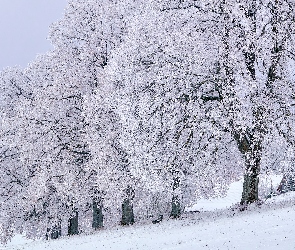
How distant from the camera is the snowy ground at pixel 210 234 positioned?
14266 mm

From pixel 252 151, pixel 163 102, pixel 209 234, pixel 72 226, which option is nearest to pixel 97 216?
pixel 72 226

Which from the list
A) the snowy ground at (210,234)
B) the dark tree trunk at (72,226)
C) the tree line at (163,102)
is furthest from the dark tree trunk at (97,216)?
the snowy ground at (210,234)

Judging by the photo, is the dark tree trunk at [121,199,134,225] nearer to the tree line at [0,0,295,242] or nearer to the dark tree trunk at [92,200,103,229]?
the tree line at [0,0,295,242]

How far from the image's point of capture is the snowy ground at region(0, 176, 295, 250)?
46.8 ft

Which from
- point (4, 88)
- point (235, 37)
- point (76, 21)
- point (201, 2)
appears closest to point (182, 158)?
point (235, 37)

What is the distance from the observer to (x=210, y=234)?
17000 millimetres

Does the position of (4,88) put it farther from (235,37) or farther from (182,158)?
(235,37)

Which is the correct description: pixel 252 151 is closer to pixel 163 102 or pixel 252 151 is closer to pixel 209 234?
pixel 209 234

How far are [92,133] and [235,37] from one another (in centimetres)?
1038

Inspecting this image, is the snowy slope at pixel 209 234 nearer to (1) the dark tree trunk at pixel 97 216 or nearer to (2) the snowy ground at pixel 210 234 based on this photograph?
(2) the snowy ground at pixel 210 234

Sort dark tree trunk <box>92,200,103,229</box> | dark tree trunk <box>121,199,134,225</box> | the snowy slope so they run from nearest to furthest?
the snowy slope
dark tree trunk <box>121,199,134,225</box>
dark tree trunk <box>92,200,103,229</box>

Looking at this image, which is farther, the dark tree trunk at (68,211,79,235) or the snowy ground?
the dark tree trunk at (68,211,79,235)

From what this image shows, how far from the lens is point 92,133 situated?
24.9m

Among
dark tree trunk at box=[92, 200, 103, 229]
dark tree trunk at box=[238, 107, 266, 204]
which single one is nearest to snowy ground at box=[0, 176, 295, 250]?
dark tree trunk at box=[238, 107, 266, 204]
